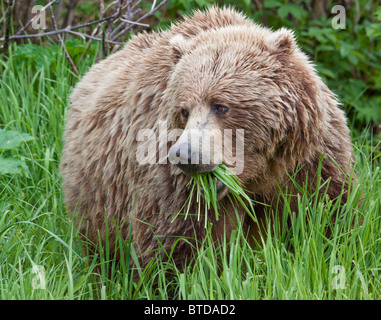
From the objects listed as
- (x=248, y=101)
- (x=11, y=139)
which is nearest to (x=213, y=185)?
(x=248, y=101)

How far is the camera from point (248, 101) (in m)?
3.33

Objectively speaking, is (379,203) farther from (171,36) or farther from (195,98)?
(171,36)

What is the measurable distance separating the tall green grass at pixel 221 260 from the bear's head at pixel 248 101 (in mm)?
340

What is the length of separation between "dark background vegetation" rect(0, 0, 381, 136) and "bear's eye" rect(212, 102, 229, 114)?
279 cm

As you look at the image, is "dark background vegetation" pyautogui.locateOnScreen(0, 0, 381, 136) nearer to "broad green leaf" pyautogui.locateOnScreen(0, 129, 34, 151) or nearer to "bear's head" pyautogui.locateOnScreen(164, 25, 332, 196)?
"broad green leaf" pyautogui.locateOnScreen(0, 129, 34, 151)

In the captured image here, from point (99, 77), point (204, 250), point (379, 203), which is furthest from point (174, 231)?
point (99, 77)

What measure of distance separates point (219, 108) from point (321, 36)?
3.75 m

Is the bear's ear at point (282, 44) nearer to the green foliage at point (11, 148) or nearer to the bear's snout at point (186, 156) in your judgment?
the bear's snout at point (186, 156)

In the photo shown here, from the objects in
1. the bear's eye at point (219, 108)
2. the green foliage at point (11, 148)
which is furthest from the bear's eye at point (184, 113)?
the green foliage at point (11, 148)

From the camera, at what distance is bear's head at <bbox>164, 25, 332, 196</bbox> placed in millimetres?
3314

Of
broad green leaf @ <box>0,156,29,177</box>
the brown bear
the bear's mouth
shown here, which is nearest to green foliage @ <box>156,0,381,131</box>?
broad green leaf @ <box>0,156,29,177</box>

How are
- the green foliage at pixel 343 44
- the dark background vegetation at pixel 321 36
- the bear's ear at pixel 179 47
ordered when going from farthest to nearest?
the green foliage at pixel 343 44 → the dark background vegetation at pixel 321 36 → the bear's ear at pixel 179 47

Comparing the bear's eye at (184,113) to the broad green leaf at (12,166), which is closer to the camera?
the bear's eye at (184,113)

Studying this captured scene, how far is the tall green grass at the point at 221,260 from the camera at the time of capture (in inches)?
123
